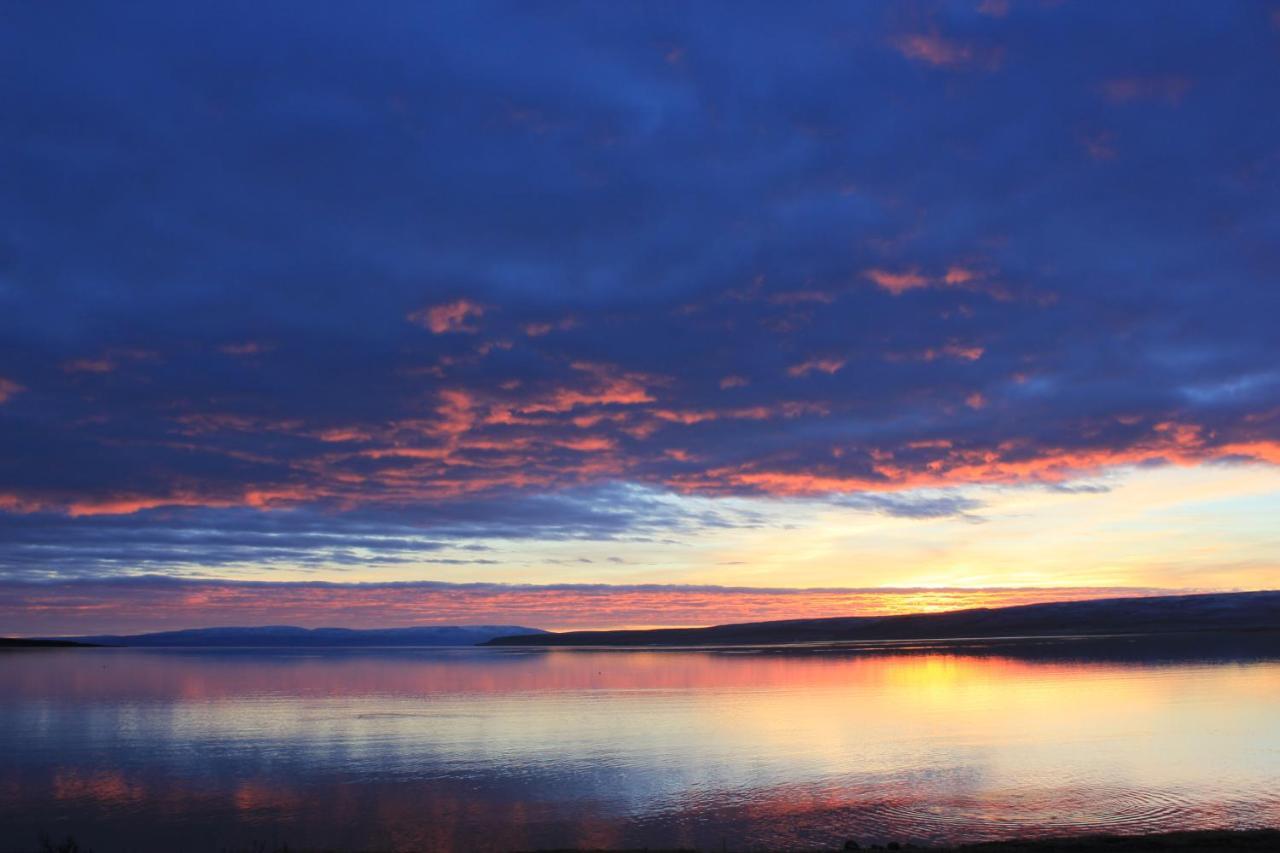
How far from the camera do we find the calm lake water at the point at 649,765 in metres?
21.1

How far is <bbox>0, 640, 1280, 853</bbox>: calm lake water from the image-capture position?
21094 millimetres

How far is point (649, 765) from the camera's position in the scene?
93.9 ft

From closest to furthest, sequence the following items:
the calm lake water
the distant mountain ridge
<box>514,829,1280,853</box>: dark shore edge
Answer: <box>514,829,1280,853</box>: dark shore edge
the calm lake water
the distant mountain ridge

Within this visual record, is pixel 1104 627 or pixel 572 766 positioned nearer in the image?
pixel 572 766

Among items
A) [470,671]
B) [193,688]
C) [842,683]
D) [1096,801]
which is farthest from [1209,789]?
[470,671]

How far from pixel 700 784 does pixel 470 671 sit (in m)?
61.9

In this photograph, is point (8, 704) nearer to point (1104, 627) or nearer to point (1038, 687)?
point (1038, 687)

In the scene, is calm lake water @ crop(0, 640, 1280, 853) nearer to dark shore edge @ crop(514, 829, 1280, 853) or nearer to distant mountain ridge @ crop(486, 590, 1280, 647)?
dark shore edge @ crop(514, 829, 1280, 853)

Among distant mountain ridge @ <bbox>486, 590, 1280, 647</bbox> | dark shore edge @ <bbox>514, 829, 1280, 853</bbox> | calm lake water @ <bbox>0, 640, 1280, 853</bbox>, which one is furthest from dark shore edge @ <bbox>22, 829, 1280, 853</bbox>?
distant mountain ridge @ <bbox>486, 590, 1280, 647</bbox>

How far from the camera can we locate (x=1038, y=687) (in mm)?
50188

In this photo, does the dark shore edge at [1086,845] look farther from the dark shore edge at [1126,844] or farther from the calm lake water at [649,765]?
the calm lake water at [649,765]

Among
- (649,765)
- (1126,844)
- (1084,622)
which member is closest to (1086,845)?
(1126,844)

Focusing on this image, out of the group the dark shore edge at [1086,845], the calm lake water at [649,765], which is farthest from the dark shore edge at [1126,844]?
the calm lake water at [649,765]

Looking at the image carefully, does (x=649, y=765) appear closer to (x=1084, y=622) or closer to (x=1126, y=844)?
(x=1126, y=844)
